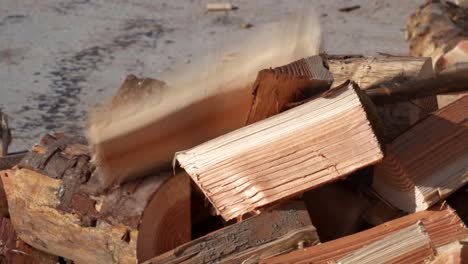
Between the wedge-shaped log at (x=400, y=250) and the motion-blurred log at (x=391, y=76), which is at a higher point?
the motion-blurred log at (x=391, y=76)

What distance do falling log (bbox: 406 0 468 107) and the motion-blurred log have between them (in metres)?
0.62

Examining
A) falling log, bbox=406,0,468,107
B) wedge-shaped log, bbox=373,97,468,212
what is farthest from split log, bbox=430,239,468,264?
falling log, bbox=406,0,468,107

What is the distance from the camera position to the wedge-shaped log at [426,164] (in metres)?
2.30

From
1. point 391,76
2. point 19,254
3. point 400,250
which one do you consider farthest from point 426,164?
point 19,254

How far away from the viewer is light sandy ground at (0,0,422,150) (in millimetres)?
5250

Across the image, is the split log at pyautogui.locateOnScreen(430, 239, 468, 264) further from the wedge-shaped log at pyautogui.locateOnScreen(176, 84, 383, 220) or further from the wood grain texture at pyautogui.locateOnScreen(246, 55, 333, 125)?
the wood grain texture at pyautogui.locateOnScreen(246, 55, 333, 125)

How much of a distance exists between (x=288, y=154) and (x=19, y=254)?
3.87ft

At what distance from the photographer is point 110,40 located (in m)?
6.12

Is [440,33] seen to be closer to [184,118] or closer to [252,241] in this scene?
[184,118]

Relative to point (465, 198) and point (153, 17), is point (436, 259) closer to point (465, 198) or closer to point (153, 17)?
point (465, 198)

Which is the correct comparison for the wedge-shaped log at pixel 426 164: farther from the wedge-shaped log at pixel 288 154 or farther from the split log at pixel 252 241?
the split log at pixel 252 241

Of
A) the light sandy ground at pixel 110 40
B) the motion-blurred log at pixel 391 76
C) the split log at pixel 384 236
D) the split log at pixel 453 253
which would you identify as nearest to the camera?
the split log at pixel 453 253

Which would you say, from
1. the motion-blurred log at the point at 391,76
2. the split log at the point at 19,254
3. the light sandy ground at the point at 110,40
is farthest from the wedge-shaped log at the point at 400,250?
the light sandy ground at the point at 110,40

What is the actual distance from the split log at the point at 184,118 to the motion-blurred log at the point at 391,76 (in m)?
0.38
